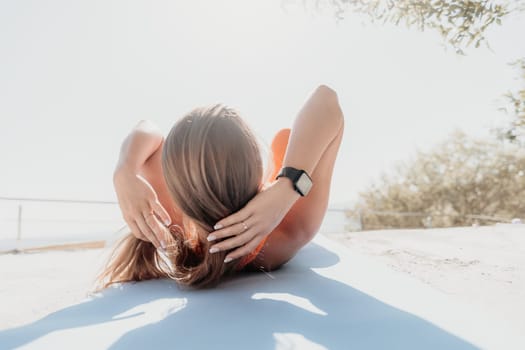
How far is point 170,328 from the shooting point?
0.93 metres

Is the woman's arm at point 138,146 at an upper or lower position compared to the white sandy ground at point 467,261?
upper

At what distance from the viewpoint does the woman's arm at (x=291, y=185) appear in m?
1.15

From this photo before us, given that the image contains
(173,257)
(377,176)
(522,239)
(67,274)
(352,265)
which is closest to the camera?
(173,257)

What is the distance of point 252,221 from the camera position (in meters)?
1.14

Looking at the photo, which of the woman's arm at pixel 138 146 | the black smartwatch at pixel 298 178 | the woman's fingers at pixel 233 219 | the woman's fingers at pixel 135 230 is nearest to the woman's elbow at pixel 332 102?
the black smartwatch at pixel 298 178

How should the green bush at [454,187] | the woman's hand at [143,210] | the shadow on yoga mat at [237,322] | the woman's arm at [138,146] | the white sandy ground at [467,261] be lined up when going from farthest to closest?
the green bush at [454,187] < the white sandy ground at [467,261] < the woman's arm at [138,146] < the woman's hand at [143,210] < the shadow on yoga mat at [237,322]

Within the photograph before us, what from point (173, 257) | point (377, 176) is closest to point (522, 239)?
point (173, 257)

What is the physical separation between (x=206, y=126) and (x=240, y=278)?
62 centimetres

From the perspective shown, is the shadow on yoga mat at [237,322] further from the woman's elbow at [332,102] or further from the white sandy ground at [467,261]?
the woman's elbow at [332,102]

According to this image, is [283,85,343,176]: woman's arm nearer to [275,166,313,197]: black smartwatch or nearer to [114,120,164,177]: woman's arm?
[275,166,313,197]: black smartwatch

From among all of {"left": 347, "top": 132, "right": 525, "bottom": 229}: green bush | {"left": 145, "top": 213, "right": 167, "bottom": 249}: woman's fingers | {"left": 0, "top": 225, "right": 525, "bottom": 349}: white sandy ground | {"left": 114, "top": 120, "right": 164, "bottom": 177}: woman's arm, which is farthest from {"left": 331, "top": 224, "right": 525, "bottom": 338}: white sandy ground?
{"left": 347, "top": 132, "right": 525, "bottom": 229}: green bush

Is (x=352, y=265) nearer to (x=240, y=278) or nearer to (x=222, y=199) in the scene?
(x=240, y=278)

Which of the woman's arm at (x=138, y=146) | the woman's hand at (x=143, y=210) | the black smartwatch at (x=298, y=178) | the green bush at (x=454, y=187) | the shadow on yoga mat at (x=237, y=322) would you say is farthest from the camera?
the green bush at (x=454, y=187)

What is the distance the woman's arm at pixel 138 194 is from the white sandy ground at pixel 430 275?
56 cm
